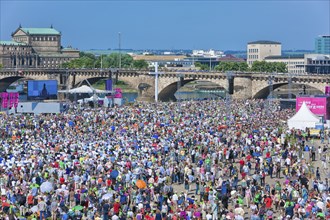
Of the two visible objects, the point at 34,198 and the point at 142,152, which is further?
the point at 142,152

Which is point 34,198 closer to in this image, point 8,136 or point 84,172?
point 84,172

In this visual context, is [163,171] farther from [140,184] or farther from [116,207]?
[116,207]

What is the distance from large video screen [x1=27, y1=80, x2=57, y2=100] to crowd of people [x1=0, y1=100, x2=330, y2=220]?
31698 millimetres

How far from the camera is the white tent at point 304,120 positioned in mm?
59344

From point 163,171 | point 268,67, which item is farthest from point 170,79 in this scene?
point 163,171

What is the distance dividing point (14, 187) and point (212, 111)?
150 feet

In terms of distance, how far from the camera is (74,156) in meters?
42.7

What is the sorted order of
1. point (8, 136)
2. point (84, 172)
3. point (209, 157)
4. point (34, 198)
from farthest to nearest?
point (8, 136), point (209, 157), point (84, 172), point (34, 198)

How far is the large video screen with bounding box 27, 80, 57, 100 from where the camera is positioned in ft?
316

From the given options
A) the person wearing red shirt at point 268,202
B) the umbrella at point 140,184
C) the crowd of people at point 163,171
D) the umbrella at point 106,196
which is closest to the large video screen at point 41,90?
the crowd of people at point 163,171

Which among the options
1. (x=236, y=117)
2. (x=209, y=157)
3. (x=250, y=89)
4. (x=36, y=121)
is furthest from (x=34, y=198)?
(x=250, y=89)

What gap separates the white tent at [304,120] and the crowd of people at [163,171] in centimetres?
98

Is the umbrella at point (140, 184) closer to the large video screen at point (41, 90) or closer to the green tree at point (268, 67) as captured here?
the large video screen at point (41, 90)

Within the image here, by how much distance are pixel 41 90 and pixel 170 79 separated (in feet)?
93.0
